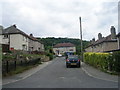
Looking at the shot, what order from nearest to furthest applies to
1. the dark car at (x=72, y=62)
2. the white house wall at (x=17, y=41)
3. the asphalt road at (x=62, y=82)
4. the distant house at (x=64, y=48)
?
the asphalt road at (x=62, y=82) → the dark car at (x=72, y=62) → the white house wall at (x=17, y=41) → the distant house at (x=64, y=48)

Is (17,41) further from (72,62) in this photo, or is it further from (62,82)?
(62,82)

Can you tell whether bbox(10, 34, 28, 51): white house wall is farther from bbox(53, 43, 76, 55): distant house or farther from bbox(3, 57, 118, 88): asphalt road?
bbox(53, 43, 76, 55): distant house

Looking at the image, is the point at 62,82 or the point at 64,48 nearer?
the point at 62,82

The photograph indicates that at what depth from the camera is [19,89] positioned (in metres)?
8.22

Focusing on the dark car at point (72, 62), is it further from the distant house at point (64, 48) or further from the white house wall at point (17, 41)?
the distant house at point (64, 48)

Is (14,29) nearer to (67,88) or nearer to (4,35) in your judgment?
(4,35)

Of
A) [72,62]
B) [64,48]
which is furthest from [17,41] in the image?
[64,48]

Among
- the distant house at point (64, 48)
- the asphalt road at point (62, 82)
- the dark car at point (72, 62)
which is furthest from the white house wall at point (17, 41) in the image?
the distant house at point (64, 48)

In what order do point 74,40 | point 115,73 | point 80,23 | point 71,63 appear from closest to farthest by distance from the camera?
point 115,73
point 71,63
point 80,23
point 74,40

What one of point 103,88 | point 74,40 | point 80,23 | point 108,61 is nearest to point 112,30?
point 80,23

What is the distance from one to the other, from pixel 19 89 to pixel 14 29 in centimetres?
3829

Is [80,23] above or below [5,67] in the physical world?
above

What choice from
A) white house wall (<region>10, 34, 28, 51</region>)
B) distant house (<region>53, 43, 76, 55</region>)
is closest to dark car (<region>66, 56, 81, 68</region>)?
white house wall (<region>10, 34, 28, 51</region>)

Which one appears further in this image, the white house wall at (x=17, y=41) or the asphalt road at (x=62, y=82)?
the white house wall at (x=17, y=41)
